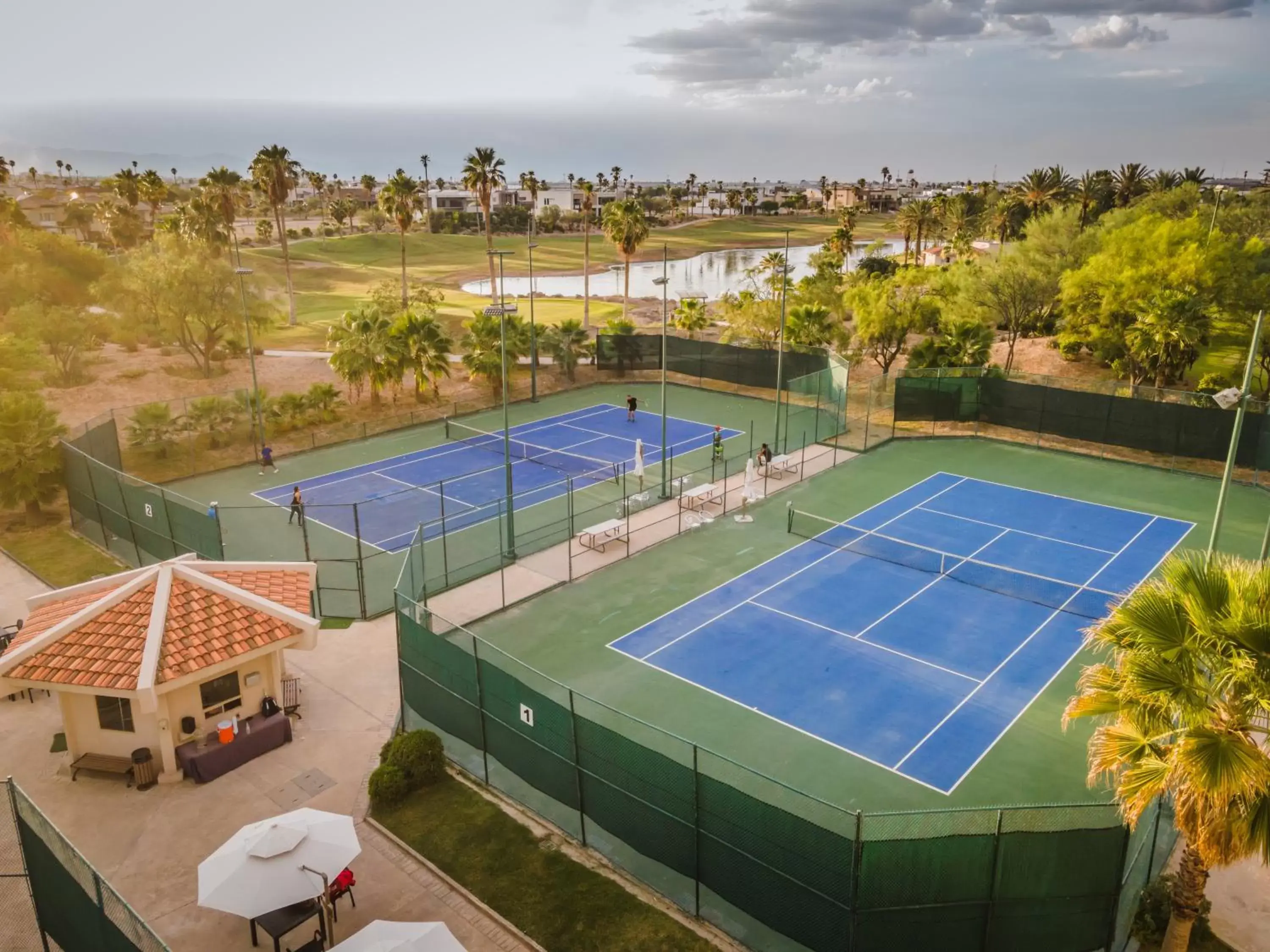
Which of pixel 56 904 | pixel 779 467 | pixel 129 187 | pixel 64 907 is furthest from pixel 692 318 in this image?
pixel 129 187

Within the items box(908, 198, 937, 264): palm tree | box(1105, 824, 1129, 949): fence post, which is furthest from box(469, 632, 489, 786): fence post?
box(908, 198, 937, 264): palm tree

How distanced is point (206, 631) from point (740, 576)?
44.6 feet

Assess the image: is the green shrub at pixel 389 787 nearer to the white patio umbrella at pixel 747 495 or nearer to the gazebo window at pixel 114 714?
the gazebo window at pixel 114 714

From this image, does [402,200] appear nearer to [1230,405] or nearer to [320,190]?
[1230,405]

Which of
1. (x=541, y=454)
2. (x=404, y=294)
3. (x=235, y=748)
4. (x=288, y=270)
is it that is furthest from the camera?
(x=404, y=294)

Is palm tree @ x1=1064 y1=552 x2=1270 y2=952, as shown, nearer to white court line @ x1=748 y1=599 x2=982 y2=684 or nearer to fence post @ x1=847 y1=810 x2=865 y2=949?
fence post @ x1=847 y1=810 x2=865 y2=949

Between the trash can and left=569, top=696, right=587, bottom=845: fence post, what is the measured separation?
306 inches

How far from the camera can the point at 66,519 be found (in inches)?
1138

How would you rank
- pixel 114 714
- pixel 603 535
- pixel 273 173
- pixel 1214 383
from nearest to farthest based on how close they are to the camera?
pixel 114 714
pixel 603 535
pixel 1214 383
pixel 273 173

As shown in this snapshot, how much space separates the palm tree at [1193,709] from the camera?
887cm

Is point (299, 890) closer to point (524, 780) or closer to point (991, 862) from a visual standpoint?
point (524, 780)

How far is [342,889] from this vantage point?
12500 mm

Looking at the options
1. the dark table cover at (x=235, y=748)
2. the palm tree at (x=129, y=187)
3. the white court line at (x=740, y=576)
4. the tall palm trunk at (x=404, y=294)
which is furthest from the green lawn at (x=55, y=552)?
the palm tree at (x=129, y=187)

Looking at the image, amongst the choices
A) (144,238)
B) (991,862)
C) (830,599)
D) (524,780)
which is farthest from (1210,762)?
(144,238)
